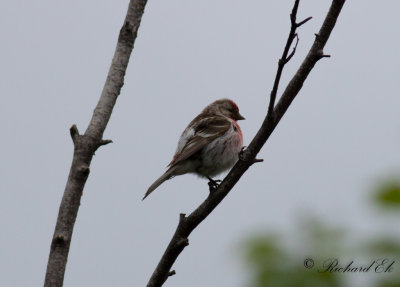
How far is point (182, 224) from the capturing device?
411cm

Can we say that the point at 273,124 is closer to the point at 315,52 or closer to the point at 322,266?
the point at 315,52

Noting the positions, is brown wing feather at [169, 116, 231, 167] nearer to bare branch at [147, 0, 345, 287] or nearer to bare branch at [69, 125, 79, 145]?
bare branch at [147, 0, 345, 287]

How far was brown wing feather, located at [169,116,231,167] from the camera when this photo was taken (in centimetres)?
756

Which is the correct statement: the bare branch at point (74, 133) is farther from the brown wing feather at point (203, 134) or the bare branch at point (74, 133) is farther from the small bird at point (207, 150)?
the brown wing feather at point (203, 134)

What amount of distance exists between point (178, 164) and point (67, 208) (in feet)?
12.9

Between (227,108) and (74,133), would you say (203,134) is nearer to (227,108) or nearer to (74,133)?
(227,108)

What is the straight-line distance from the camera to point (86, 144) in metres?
3.73

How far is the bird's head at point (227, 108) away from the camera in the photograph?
30.6 feet

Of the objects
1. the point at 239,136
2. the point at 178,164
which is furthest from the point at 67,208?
the point at 239,136

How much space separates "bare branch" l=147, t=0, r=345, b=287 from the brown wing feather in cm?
321

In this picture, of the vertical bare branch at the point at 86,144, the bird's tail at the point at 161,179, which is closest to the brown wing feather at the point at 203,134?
the bird's tail at the point at 161,179

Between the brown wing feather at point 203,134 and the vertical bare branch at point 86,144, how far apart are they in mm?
3389

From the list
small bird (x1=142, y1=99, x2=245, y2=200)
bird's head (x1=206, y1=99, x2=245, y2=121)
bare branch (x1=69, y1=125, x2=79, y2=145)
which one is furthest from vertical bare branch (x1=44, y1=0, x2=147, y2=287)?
bird's head (x1=206, y1=99, x2=245, y2=121)

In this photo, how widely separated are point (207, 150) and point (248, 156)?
138 inches
